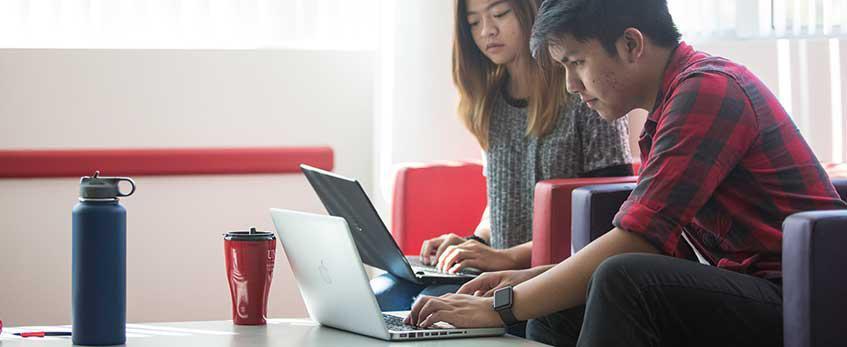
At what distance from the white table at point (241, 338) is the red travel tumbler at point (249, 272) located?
3 cm

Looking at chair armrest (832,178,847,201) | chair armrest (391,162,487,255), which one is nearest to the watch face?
chair armrest (832,178,847,201)

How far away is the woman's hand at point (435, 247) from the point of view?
268 centimetres

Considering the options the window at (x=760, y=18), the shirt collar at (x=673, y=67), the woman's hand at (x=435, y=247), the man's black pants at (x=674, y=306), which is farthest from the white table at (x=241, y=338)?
the window at (x=760, y=18)

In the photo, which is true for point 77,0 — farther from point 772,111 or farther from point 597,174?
point 772,111

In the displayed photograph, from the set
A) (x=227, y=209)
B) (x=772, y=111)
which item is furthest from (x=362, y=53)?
(x=772, y=111)

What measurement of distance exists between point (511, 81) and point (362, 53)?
115 cm

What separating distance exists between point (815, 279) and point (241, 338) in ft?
2.81

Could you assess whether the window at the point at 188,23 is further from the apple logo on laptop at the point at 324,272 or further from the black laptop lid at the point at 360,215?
the apple logo on laptop at the point at 324,272

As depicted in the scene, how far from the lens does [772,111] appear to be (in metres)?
1.84

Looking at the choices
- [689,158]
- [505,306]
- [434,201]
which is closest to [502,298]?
[505,306]

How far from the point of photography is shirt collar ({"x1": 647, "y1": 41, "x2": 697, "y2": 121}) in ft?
6.36

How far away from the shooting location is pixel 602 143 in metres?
2.60

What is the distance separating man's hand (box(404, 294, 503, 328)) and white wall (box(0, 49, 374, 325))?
2150 mm

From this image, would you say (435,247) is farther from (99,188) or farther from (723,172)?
(99,188)
